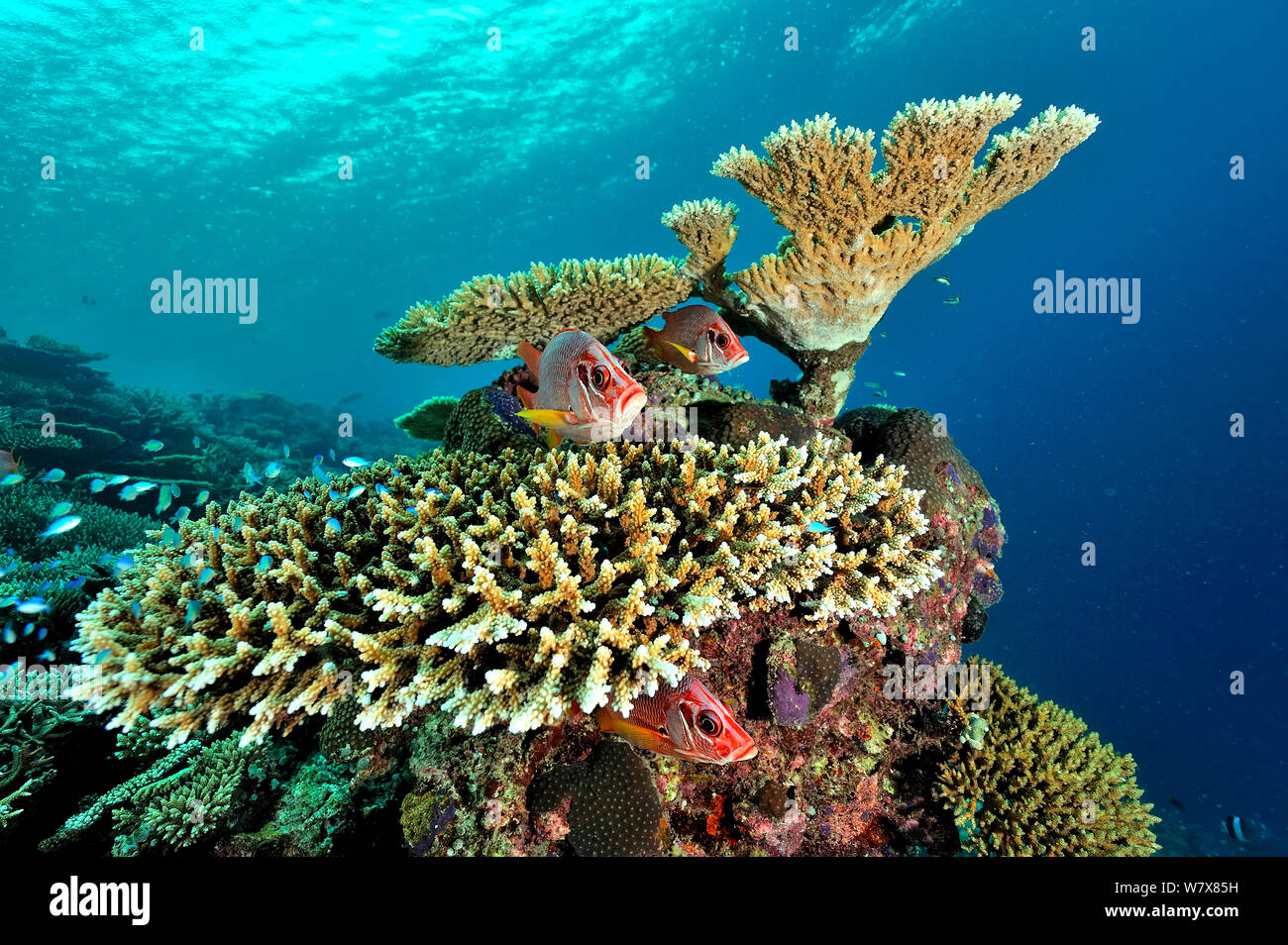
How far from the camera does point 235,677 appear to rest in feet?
8.24

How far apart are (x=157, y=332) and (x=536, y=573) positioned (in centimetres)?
15880

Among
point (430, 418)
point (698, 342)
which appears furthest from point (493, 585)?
point (430, 418)

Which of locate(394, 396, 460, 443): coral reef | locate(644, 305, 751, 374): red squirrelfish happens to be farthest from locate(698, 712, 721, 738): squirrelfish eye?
locate(394, 396, 460, 443): coral reef

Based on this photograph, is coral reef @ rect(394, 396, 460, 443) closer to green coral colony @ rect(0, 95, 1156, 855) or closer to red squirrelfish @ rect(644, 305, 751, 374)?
green coral colony @ rect(0, 95, 1156, 855)

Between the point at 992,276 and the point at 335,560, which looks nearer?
the point at 335,560

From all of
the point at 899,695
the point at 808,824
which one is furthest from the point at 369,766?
the point at 899,695

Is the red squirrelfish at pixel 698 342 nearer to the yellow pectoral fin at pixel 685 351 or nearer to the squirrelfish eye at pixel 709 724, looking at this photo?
the yellow pectoral fin at pixel 685 351

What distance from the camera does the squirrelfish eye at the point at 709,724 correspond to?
2.05 m

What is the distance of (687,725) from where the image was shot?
210 centimetres

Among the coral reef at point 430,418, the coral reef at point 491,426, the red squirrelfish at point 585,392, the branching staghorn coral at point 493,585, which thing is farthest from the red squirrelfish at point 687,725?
the coral reef at point 430,418

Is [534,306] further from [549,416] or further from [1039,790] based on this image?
[1039,790]

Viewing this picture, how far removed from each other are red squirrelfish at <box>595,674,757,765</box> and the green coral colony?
0.21 feet

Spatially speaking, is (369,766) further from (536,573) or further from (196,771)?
(536,573)
